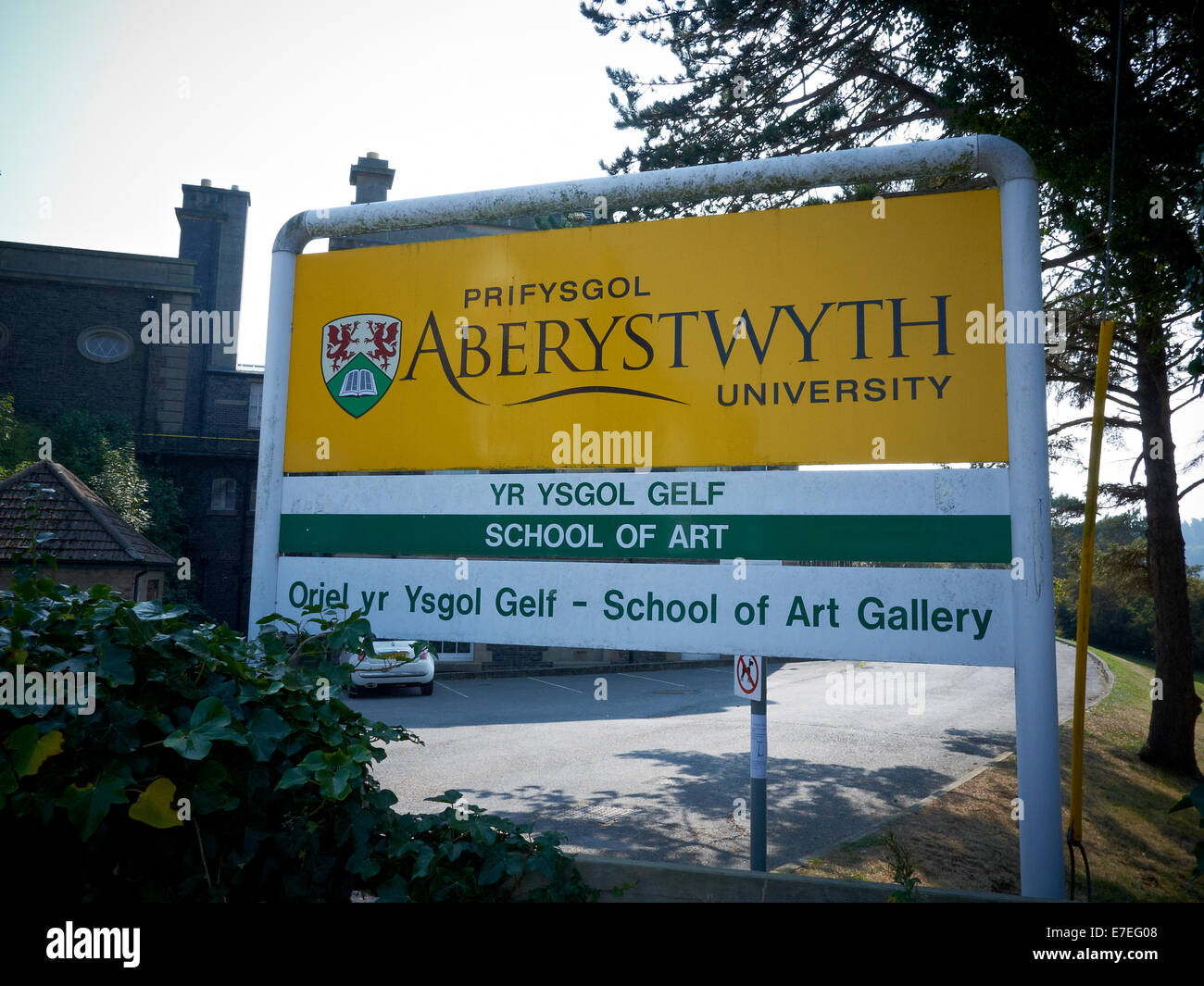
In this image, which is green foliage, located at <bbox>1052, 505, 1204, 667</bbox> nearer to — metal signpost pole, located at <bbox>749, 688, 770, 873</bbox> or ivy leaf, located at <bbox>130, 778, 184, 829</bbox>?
metal signpost pole, located at <bbox>749, 688, 770, 873</bbox>

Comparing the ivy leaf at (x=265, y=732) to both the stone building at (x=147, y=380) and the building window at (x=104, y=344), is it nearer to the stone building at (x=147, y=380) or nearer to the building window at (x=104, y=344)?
the stone building at (x=147, y=380)

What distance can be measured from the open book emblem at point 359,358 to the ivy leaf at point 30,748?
1972 mm

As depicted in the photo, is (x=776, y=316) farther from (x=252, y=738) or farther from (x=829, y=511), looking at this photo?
(x=252, y=738)

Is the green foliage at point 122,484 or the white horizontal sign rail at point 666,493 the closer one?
the white horizontal sign rail at point 666,493

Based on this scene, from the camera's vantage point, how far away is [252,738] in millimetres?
2568

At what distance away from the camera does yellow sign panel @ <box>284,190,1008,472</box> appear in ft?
10.5

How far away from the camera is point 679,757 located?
44.5 feet

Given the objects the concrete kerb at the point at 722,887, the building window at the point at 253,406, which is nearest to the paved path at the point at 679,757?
the concrete kerb at the point at 722,887

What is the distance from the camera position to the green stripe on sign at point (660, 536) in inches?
122

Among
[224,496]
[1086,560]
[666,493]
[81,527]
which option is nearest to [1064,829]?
[1086,560]

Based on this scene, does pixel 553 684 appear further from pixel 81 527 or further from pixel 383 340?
pixel 383 340

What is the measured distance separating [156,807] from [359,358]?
7.14ft
